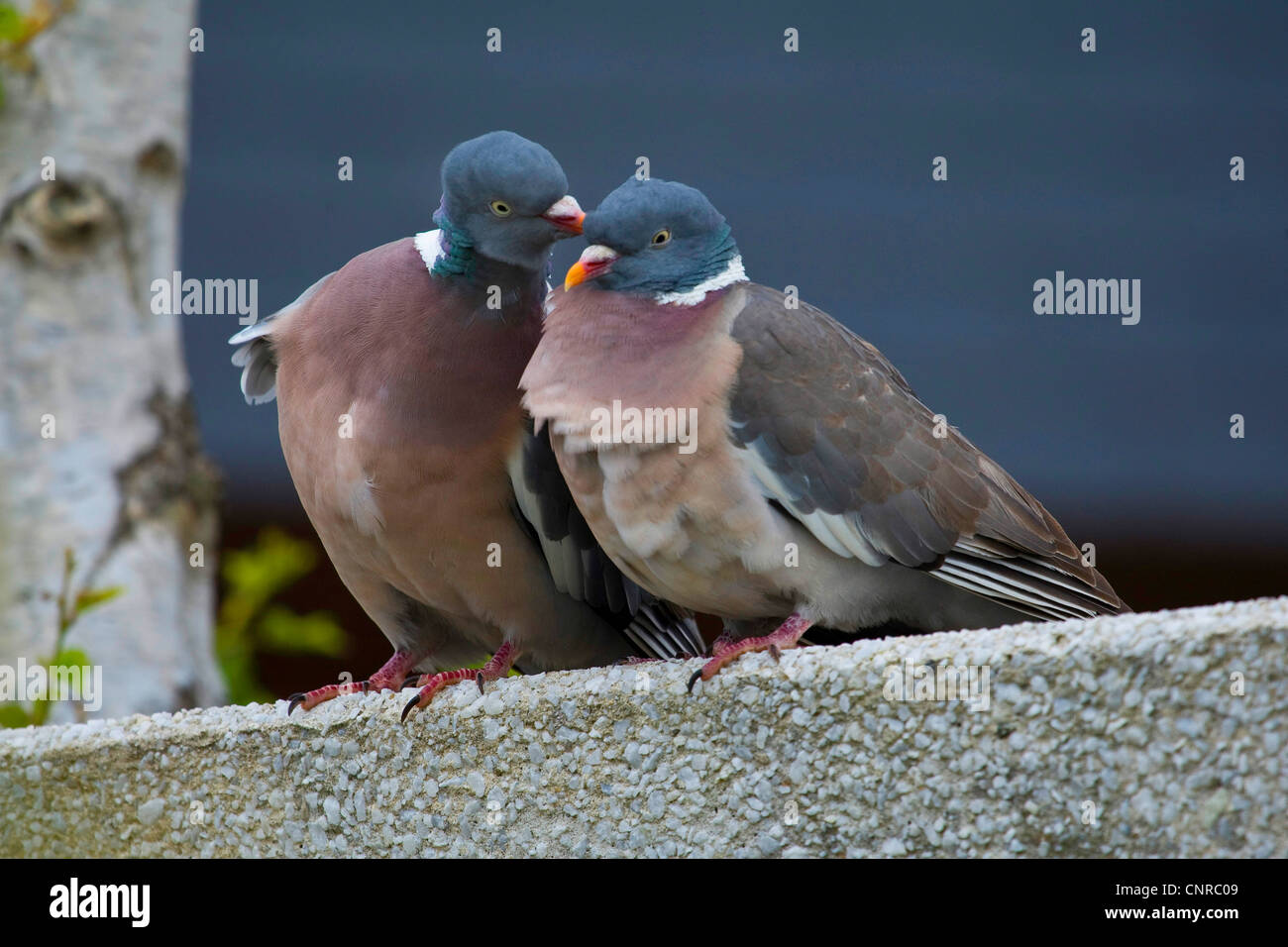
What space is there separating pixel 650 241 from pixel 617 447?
45 cm

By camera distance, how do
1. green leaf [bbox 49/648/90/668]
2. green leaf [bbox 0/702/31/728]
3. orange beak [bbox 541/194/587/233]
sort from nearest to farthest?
1. orange beak [bbox 541/194/587/233]
2. green leaf [bbox 49/648/90/668]
3. green leaf [bbox 0/702/31/728]

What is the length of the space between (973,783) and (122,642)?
104 inches

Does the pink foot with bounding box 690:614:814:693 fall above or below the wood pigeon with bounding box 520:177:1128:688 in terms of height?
below

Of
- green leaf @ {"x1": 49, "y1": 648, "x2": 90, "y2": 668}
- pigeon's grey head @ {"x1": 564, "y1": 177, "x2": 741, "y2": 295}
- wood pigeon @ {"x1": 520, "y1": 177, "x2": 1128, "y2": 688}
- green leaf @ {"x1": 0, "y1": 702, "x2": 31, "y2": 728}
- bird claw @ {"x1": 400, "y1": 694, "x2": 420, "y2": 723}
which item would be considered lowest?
green leaf @ {"x1": 0, "y1": 702, "x2": 31, "y2": 728}

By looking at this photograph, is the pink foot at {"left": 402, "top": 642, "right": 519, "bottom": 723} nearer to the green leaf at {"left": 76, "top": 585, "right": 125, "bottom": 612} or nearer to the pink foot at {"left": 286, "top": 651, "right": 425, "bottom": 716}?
the pink foot at {"left": 286, "top": 651, "right": 425, "bottom": 716}

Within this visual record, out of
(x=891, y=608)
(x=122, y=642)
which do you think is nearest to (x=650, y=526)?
(x=891, y=608)

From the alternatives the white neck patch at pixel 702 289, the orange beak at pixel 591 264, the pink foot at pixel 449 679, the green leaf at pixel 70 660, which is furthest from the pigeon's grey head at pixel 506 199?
the green leaf at pixel 70 660

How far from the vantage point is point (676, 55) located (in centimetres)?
631

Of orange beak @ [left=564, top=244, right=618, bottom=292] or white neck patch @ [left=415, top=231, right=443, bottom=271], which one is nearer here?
orange beak @ [left=564, top=244, right=618, bottom=292]

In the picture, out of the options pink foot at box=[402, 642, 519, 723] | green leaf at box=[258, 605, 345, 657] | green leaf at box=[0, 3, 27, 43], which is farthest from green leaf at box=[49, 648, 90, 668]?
green leaf at box=[0, 3, 27, 43]

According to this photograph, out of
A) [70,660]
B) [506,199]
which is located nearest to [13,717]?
[70,660]

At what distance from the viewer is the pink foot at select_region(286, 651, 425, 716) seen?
3318 millimetres

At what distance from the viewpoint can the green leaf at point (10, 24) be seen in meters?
3.82

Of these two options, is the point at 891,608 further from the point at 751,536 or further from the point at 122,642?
the point at 122,642
